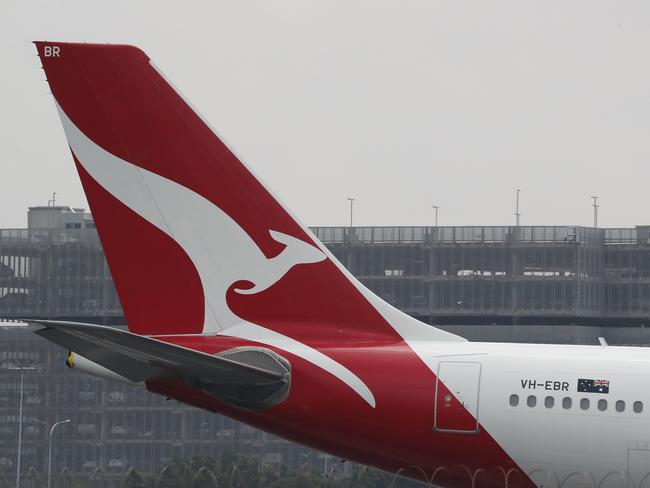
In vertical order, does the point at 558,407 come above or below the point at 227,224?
below

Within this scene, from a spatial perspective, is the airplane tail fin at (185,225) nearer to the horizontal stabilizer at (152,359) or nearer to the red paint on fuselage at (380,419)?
the red paint on fuselage at (380,419)

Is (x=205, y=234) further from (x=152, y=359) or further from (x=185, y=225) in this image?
(x=152, y=359)

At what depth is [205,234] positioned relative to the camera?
27.5 metres

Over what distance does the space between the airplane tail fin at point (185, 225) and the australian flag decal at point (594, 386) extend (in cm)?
278

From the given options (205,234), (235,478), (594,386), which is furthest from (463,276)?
(594,386)

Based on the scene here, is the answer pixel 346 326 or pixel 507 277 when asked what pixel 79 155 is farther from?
pixel 507 277

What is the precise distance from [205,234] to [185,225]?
401 millimetres

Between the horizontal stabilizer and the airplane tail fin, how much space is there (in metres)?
1.41

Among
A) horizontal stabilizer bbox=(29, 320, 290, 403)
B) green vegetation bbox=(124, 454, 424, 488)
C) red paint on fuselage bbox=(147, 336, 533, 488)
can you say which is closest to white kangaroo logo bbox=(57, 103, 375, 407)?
horizontal stabilizer bbox=(29, 320, 290, 403)

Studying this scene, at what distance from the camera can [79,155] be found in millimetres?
27703

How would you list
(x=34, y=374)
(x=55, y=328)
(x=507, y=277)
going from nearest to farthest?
(x=55, y=328), (x=34, y=374), (x=507, y=277)

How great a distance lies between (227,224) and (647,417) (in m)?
8.23

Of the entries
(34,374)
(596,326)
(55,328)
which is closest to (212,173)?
(55,328)

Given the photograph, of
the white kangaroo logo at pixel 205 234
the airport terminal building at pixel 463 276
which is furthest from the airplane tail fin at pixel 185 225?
the airport terminal building at pixel 463 276
